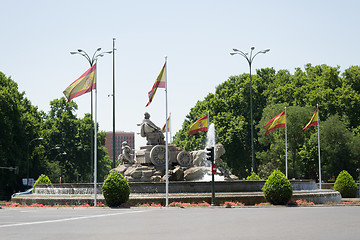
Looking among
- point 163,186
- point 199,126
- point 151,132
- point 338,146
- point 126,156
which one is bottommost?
point 163,186

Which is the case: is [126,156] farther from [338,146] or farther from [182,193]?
[338,146]

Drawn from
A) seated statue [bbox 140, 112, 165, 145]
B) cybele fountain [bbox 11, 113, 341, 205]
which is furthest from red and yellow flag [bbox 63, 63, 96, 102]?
seated statue [bbox 140, 112, 165, 145]

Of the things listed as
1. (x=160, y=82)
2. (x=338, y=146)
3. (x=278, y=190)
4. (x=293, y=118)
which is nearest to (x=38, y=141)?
(x=293, y=118)

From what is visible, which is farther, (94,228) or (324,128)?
(324,128)

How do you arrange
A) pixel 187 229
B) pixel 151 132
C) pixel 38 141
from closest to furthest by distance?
pixel 187 229
pixel 151 132
pixel 38 141

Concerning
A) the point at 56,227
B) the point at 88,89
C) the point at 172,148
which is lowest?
the point at 56,227

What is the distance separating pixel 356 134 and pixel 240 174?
734 inches

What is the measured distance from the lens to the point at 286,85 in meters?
61.8

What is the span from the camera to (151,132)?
3400 cm

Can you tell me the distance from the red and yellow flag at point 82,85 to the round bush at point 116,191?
4804 millimetres

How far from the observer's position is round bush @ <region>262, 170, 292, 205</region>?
26266mm

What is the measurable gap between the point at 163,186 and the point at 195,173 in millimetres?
5876

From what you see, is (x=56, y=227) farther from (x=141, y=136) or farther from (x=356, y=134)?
(x=356, y=134)

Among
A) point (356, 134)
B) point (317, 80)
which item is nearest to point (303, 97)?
point (317, 80)
